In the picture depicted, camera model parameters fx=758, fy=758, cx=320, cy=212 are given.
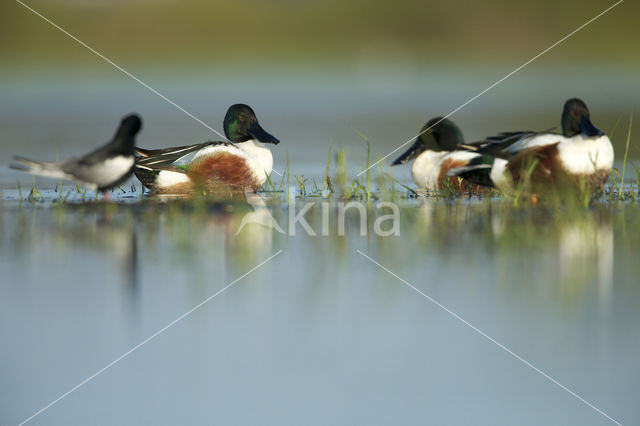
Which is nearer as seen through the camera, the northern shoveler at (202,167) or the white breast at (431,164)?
the northern shoveler at (202,167)

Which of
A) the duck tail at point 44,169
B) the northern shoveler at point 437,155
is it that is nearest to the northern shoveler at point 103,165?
the duck tail at point 44,169

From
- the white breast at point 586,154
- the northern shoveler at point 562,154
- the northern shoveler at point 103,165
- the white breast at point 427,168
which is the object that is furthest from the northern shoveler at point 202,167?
the white breast at point 586,154

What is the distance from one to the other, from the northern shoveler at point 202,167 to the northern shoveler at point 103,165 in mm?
767

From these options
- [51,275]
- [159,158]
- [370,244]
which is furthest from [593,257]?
[159,158]

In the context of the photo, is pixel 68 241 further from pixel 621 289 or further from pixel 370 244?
pixel 621 289

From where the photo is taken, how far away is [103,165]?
6.10 metres

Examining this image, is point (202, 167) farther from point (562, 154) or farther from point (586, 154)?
point (586, 154)

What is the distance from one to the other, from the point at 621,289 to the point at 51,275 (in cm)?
280

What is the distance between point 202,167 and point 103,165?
117 cm

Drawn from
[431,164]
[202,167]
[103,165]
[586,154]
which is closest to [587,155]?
[586,154]

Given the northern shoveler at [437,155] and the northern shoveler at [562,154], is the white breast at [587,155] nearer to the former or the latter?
the northern shoveler at [562,154]

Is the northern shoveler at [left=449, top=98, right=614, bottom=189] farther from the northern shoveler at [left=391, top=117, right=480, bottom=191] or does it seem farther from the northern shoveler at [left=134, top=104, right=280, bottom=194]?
the northern shoveler at [left=134, top=104, right=280, bottom=194]

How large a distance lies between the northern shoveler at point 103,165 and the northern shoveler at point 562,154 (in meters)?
2.95

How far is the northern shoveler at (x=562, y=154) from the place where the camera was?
595cm
